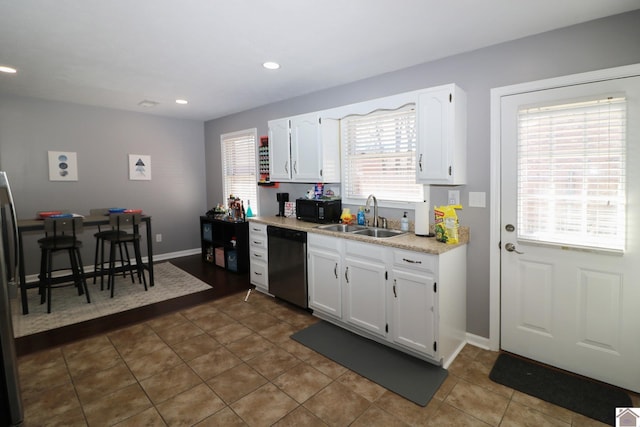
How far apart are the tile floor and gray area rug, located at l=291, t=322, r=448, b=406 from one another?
68mm

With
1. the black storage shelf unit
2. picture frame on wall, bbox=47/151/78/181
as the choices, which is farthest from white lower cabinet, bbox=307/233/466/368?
picture frame on wall, bbox=47/151/78/181

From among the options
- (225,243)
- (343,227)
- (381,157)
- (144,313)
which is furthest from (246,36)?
(225,243)

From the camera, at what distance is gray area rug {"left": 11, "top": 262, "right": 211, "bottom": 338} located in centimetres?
339

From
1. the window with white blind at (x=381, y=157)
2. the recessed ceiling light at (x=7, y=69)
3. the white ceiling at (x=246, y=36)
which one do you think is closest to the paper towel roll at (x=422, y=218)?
the window with white blind at (x=381, y=157)

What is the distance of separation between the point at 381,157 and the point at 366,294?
56.2 inches

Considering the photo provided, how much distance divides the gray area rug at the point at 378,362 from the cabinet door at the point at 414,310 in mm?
130

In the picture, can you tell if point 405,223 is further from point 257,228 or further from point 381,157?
point 257,228

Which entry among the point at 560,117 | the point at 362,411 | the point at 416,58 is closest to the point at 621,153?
the point at 560,117

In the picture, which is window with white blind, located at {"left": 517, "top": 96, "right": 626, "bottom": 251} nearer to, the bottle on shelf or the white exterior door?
the white exterior door

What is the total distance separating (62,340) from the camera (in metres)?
3.00

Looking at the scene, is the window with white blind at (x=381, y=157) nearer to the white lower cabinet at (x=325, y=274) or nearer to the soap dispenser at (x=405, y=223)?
the soap dispenser at (x=405, y=223)

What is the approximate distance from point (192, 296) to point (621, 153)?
4245mm

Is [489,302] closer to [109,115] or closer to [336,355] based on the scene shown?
[336,355]

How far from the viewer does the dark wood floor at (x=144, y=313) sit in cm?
298
